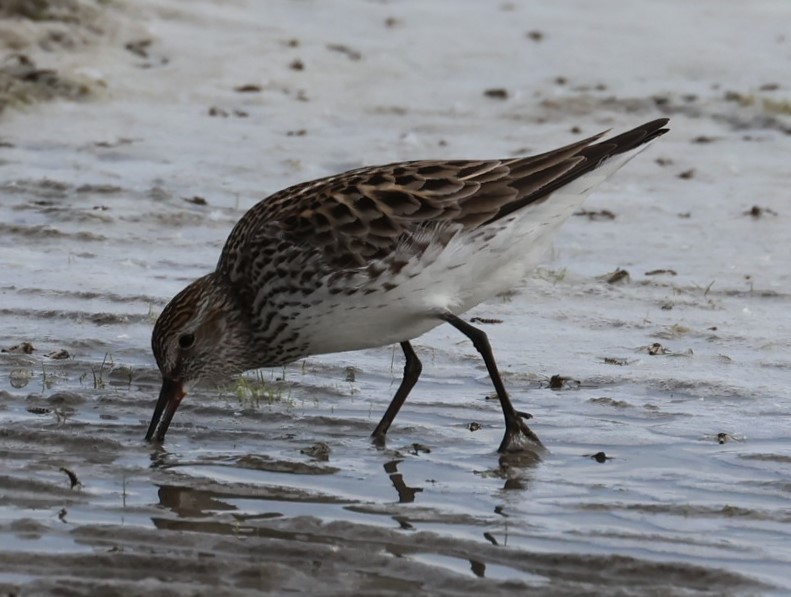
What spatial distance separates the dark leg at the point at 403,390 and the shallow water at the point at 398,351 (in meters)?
0.10

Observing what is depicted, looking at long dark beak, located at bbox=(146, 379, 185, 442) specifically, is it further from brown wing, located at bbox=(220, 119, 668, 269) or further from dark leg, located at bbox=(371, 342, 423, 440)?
dark leg, located at bbox=(371, 342, 423, 440)

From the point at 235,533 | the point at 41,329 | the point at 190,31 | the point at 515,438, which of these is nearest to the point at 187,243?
the point at 41,329

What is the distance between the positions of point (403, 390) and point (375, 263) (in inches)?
40.0

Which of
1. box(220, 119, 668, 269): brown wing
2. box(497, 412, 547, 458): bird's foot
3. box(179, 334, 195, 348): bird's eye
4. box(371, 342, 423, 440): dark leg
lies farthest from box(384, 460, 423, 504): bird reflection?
box(179, 334, 195, 348): bird's eye

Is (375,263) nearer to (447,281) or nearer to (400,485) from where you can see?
(447,281)

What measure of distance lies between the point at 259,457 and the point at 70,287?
379 cm

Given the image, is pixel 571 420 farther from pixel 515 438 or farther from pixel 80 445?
pixel 80 445

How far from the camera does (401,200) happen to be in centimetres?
938

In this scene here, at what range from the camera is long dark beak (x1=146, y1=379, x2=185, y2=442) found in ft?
30.6

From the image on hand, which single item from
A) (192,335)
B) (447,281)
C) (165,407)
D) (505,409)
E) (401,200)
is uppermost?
(401,200)

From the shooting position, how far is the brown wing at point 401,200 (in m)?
9.22

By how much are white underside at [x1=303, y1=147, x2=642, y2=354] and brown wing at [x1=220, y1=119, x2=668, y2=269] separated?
0.10m

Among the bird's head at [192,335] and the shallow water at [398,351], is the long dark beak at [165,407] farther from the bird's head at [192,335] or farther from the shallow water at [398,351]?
the shallow water at [398,351]

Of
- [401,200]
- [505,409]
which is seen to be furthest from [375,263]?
[505,409]
